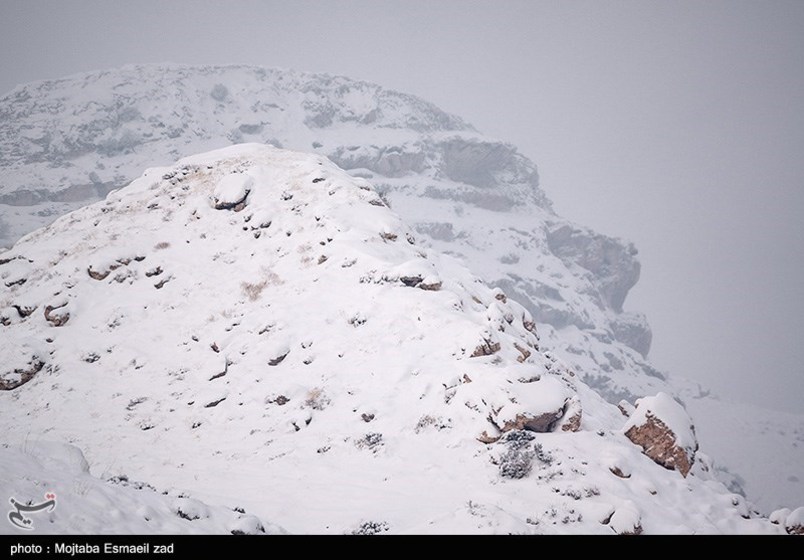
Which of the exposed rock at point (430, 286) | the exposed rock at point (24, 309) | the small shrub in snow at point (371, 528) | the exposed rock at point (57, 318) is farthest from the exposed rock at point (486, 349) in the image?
the exposed rock at point (24, 309)

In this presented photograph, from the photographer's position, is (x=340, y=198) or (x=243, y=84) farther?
(x=243, y=84)

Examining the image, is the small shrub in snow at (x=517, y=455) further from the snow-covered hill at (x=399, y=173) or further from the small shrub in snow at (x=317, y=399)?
the snow-covered hill at (x=399, y=173)

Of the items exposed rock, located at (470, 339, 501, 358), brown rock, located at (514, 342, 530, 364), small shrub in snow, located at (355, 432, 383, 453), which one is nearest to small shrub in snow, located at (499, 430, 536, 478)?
exposed rock, located at (470, 339, 501, 358)

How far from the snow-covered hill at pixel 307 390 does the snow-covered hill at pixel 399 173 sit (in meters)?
64.8

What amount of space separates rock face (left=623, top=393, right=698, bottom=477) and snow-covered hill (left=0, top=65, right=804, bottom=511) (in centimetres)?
6881

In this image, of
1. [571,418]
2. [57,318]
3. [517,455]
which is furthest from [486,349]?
[57,318]

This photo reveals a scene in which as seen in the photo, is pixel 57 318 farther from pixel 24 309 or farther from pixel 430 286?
pixel 430 286

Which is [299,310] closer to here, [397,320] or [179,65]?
[397,320]

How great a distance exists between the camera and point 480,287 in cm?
2088

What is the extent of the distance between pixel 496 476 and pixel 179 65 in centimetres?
15743

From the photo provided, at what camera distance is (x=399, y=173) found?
4478 inches

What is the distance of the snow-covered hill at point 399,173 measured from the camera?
8069 centimetres

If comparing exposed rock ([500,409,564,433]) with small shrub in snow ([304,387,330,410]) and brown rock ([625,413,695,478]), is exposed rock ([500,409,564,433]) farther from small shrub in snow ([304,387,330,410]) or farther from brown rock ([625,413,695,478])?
small shrub in snow ([304,387,330,410])
